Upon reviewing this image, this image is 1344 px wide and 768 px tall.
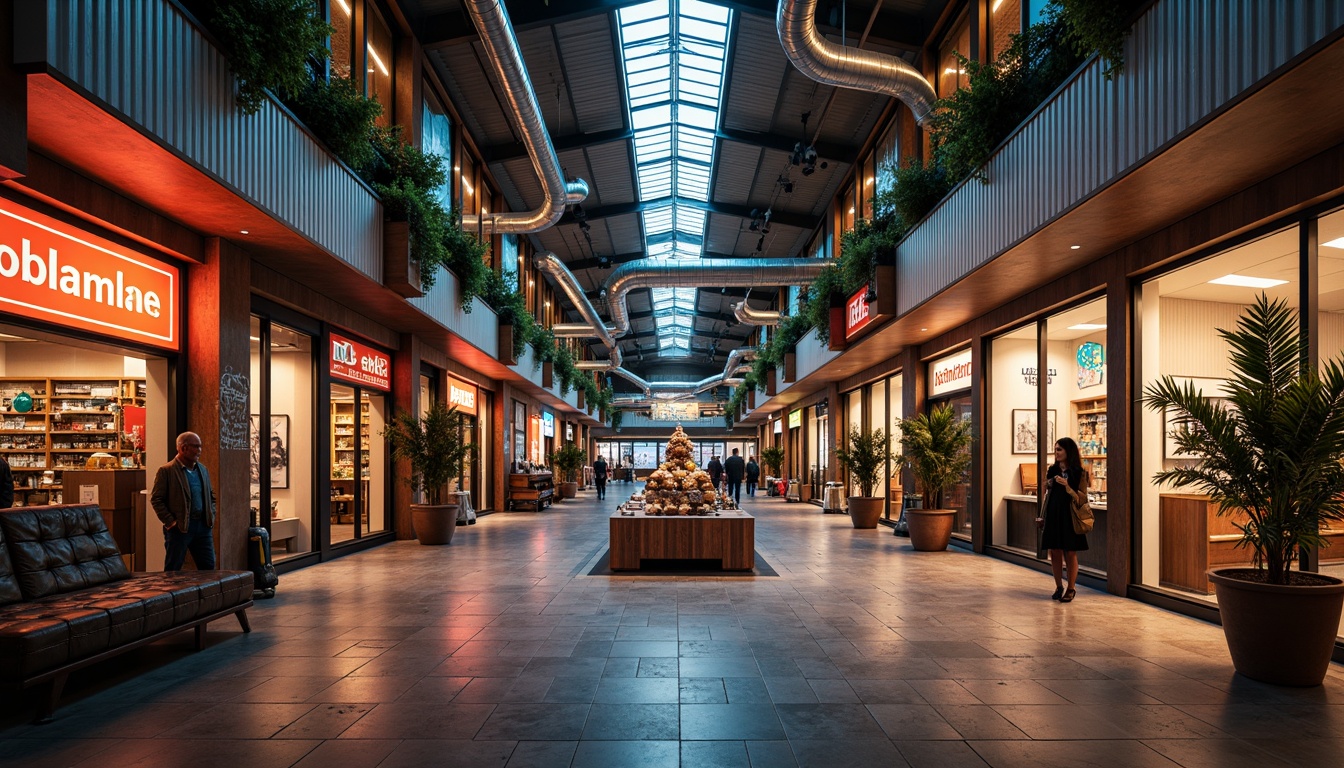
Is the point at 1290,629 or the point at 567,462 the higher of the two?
the point at 1290,629

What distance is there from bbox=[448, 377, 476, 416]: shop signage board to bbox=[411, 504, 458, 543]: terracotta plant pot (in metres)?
3.61

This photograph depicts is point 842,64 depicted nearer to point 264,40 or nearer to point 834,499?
point 264,40

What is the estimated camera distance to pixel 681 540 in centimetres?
861

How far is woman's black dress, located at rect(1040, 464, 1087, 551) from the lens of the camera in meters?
6.95

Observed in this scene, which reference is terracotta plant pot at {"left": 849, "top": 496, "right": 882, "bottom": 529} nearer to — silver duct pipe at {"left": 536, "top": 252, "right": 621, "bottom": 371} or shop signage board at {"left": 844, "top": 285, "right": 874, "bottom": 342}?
shop signage board at {"left": 844, "top": 285, "right": 874, "bottom": 342}

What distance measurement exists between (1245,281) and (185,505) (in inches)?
331

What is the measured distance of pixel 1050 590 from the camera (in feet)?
25.3

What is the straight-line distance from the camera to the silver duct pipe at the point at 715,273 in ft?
56.3

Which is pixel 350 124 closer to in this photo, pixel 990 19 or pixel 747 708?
pixel 747 708

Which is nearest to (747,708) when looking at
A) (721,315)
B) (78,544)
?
(78,544)

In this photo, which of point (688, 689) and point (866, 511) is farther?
point (866, 511)

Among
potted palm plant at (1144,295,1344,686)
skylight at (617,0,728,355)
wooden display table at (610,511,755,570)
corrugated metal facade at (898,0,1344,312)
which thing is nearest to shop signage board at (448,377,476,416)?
skylight at (617,0,728,355)

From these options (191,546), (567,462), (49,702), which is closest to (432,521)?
(191,546)

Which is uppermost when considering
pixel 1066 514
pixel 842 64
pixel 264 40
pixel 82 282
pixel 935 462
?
pixel 842 64
